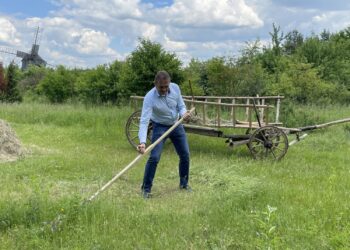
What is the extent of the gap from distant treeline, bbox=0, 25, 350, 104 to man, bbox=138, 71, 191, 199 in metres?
10.1

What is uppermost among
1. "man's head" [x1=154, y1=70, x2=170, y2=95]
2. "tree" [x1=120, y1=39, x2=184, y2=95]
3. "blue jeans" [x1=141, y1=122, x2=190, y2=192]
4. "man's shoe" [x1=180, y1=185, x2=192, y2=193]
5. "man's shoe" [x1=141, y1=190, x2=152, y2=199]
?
"tree" [x1=120, y1=39, x2=184, y2=95]

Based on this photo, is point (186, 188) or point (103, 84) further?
point (103, 84)

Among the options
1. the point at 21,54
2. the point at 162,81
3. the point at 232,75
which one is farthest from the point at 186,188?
the point at 21,54

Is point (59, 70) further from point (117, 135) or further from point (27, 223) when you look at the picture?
point (27, 223)

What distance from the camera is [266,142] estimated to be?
10.0m

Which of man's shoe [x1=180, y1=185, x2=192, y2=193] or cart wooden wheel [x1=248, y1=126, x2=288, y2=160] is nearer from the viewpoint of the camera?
man's shoe [x1=180, y1=185, x2=192, y2=193]

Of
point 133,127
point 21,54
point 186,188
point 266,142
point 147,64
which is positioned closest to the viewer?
point 186,188

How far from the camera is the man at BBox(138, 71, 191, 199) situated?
23.2 ft

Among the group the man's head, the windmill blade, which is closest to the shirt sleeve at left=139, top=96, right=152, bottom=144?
the man's head

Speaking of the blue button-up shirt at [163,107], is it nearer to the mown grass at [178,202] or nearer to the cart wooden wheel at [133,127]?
the mown grass at [178,202]

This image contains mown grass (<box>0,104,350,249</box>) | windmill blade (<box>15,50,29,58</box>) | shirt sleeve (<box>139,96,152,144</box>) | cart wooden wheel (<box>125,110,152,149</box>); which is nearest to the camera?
mown grass (<box>0,104,350,249</box>)

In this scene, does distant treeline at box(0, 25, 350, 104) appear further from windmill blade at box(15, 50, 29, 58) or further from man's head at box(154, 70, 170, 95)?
windmill blade at box(15, 50, 29, 58)

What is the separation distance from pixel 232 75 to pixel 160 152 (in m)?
14.6

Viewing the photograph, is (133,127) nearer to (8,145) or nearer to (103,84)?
(8,145)
